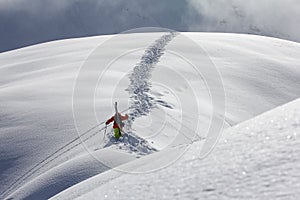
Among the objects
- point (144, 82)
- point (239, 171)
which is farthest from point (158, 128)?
point (239, 171)

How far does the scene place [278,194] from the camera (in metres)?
2.87

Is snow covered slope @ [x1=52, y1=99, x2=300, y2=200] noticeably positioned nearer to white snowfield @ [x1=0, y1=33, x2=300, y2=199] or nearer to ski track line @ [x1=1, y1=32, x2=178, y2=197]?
white snowfield @ [x1=0, y1=33, x2=300, y2=199]

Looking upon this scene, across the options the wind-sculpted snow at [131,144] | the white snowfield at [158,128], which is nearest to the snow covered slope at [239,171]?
the white snowfield at [158,128]

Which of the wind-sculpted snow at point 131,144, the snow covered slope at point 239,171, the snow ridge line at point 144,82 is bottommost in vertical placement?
the snow ridge line at point 144,82

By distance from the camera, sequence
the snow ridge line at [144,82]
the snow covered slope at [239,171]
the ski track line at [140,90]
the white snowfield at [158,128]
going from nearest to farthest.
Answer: the snow covered slope at [239,171], the white snowfield at [158,128], the ski track line at [140,90], the snow ridge line at [144,82]

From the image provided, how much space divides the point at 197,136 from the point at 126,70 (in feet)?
26.5

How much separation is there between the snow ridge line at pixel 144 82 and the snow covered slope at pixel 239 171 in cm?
708

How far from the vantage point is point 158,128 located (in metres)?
10.8

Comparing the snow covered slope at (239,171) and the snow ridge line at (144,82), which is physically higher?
the snow covered slope at (239,171)

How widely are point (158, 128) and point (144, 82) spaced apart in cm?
508

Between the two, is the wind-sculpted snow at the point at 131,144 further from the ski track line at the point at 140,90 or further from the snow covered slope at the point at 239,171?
the snow covered slope at the point at 239,171

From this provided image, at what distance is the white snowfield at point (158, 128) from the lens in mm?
3508

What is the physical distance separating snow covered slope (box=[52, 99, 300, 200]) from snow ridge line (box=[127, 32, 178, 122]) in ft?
23.2

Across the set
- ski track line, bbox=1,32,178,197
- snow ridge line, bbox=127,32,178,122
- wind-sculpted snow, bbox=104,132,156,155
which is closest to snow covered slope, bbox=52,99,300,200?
wind-sculpted snow, bbox=104,132,156,155
